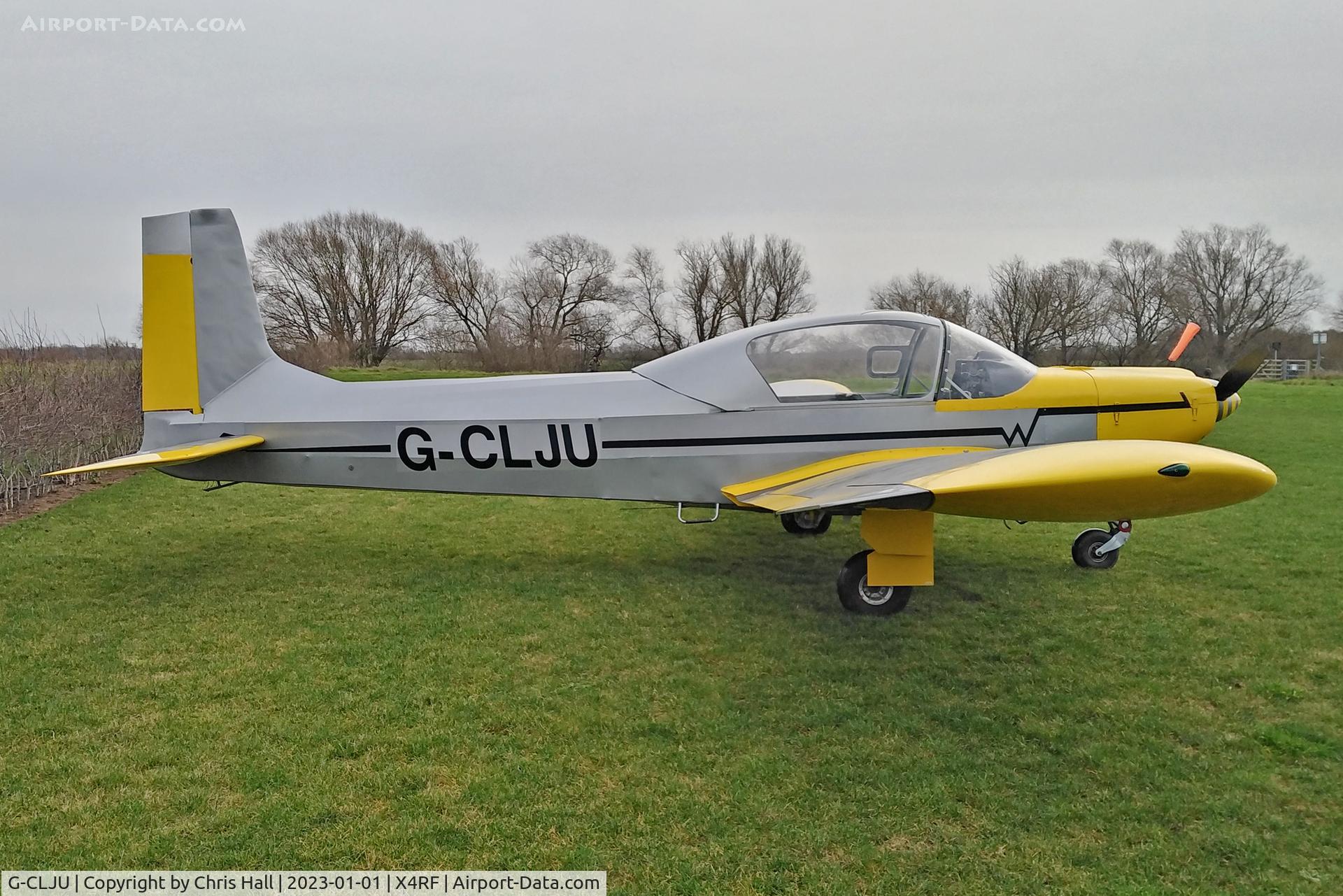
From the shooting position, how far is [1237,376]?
18.4 ft

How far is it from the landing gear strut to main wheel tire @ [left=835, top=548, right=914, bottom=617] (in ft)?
6.60

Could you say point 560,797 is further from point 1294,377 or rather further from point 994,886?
point 1294,377

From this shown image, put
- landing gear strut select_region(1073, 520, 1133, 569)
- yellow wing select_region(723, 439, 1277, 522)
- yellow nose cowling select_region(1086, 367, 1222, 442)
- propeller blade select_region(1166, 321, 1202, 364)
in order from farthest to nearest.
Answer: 1. propeller blade select_region(1166, 321, 1202, 364)
2. landing gear strut select_region(1073, 520, 1133, 569)
3. yellow nose cowling select_region(1086, 367, 1222, 442)
4. yellow wing select_region(723, 439, 1277, 522)

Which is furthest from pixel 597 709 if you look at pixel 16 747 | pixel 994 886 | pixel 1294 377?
pixel 1294 377

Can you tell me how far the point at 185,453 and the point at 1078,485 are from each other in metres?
5.72

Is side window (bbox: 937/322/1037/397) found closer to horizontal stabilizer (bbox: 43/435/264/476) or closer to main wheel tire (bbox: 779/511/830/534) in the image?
main wheel tire (bbox: 779/511/830/534)

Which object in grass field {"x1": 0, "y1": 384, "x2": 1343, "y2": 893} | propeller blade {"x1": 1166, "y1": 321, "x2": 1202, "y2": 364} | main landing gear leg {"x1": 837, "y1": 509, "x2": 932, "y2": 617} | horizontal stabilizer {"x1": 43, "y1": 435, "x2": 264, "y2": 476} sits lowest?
grass field {"x1": 0, "y1": 384, "x2": 1343, "y2": 893}

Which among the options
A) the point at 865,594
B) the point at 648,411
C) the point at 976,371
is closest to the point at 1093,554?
the point at 976,371

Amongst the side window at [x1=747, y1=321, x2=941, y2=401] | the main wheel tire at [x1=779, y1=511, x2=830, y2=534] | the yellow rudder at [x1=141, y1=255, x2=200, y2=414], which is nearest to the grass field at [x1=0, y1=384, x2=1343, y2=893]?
the main wheel tire at [x1=779, y1=511, x2=830, y2=534]

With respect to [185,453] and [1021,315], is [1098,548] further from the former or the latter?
[1021,315]

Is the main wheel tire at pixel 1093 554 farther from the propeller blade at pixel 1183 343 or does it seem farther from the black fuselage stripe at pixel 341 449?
the black fuselage stripe at pixel 341 449

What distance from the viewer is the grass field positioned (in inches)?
100

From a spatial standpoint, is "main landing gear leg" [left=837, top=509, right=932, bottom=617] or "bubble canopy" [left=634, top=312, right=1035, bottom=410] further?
"bubble canopy" [left=634, top=312, right=1035, bottom=410]

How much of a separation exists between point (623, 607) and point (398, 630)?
1.47 metres
